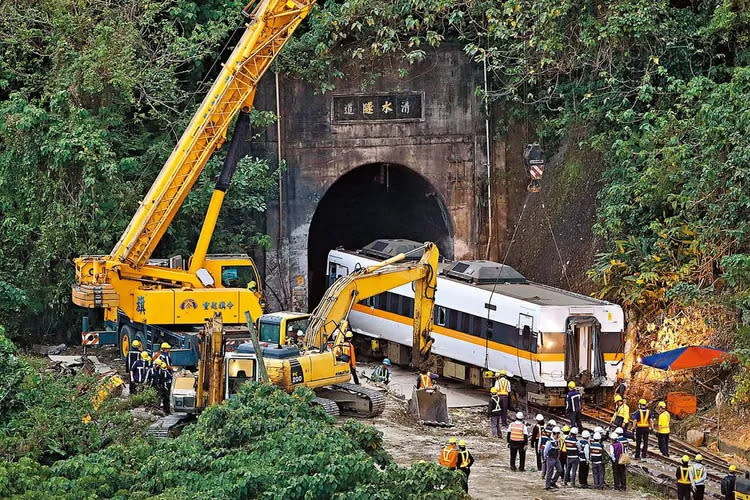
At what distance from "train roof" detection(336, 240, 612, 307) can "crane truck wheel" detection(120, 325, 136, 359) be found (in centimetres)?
729

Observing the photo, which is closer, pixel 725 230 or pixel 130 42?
pixel 725 230

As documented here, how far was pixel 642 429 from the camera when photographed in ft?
84.3

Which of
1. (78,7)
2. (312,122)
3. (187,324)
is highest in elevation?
(78,7)

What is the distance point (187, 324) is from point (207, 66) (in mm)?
9478

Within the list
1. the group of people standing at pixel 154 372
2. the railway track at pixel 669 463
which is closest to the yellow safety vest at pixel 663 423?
the railway track at pixel 669 463

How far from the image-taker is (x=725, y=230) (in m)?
28.9

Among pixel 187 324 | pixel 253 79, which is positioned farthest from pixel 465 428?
pixel 253 79

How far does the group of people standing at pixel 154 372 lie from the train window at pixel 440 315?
6580 millimetres

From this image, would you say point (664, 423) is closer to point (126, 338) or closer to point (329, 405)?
point (329, 405)

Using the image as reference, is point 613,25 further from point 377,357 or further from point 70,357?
point 70,357

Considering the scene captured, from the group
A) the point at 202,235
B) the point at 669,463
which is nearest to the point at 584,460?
the point at 669,463

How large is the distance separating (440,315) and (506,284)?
1.72 m

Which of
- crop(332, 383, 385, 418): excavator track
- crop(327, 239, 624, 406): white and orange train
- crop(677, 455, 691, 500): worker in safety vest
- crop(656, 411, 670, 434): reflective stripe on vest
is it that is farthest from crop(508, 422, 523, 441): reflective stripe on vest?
crop(327, 239, 624, 406): white and orange train

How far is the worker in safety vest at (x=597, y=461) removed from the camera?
2356cm
